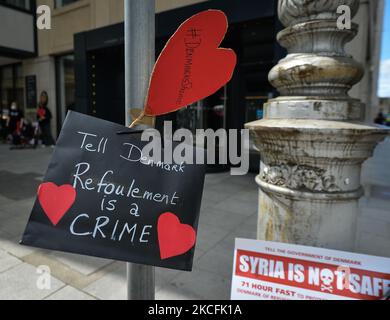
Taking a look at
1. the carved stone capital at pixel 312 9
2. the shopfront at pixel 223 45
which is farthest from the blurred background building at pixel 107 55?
the carved stone capital at pixel 312 9

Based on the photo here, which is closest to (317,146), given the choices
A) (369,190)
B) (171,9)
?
(369,190)

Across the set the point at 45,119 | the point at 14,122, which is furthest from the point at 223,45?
the point at 14,122

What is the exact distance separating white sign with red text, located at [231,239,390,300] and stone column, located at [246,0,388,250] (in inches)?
7.1

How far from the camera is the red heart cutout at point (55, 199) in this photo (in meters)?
1.29

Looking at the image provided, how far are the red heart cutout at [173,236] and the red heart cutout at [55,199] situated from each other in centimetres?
39

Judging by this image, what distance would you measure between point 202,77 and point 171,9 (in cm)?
652

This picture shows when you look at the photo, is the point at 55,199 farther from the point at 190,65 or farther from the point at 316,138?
the point at 316,138

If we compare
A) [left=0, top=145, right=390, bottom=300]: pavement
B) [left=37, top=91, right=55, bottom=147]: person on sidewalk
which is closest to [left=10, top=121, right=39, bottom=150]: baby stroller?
[left=37, top=91, right=55, bottom=147]: person on sidewalk

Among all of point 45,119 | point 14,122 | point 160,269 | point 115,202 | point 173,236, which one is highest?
point 45,119

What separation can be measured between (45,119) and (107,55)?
12.7 ft

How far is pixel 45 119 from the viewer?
11.4m

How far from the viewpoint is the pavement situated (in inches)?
98.7

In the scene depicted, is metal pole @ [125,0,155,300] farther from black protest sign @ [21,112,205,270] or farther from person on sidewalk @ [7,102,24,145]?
person on sidewalk @ [7,102,24,145]
